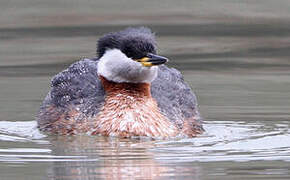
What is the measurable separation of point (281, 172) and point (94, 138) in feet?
10.8

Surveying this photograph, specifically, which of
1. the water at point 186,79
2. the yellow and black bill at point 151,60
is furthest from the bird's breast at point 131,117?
the yellow and black bill at point 151,60

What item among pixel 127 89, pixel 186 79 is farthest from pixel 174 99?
pixel 186 79

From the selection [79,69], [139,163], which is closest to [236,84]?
[79,69]

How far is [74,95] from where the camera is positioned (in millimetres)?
16203

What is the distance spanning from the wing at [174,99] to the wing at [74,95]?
2.64ft

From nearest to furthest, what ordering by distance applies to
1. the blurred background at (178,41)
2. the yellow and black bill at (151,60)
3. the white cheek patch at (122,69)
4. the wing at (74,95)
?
the yellow and black bill at (151,60) < the white cheek patch at (122,69) < the wing at (74,95) < the blurred background at (178,41)

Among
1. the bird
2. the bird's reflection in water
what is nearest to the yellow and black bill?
the bird

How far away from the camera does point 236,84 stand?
19078mm

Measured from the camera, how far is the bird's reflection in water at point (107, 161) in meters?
12.7

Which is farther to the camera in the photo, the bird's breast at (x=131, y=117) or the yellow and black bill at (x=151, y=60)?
the bird's breast at (x=131, y=117)

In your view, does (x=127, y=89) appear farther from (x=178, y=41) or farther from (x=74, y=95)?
(x=178, y=41)

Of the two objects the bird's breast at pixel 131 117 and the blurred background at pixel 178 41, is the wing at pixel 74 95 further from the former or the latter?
the blurred background at pixel 178 41

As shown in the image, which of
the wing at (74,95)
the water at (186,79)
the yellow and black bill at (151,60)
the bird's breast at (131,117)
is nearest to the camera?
the water at (186,79)

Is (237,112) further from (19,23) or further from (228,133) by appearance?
(19,23)
